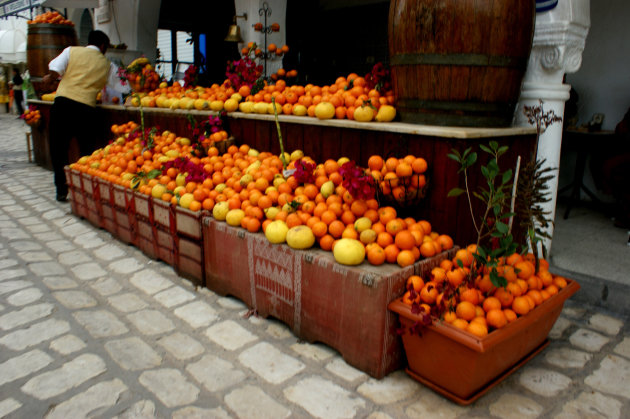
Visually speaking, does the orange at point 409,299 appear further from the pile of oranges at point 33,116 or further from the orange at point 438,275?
the pile of oranges at point 33,116

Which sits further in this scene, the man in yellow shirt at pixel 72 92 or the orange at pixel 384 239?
the man in yellow shirt at pixel 72 92

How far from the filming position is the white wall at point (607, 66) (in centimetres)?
539

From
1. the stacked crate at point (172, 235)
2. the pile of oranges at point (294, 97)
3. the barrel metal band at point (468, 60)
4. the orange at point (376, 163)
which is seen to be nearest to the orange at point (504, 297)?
the orange at point (376, 163)

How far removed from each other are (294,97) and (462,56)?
1.81 meters

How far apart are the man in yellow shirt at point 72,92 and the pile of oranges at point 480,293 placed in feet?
18.6

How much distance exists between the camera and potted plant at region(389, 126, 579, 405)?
226 centimetres

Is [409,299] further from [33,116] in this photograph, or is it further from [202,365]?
[33,116]

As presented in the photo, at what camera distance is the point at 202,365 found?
8.75ft

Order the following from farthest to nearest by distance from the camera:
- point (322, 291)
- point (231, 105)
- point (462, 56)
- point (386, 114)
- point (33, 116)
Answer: point (33, 116)
point (231, 105)
point (386, 114)
point (462, 56)
point (322, 291)

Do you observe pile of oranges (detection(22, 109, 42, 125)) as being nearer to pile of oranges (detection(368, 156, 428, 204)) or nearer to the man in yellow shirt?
the man in yellow shirt

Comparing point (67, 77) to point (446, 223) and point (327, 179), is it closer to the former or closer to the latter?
point (327, 179)

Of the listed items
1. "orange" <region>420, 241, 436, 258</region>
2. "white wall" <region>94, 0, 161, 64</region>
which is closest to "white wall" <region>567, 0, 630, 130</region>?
"orange" <region>420, 241, 436, 258</region>

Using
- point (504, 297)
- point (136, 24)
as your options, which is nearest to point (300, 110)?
point (504, 297)

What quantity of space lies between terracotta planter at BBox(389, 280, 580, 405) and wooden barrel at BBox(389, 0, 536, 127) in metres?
1.35
